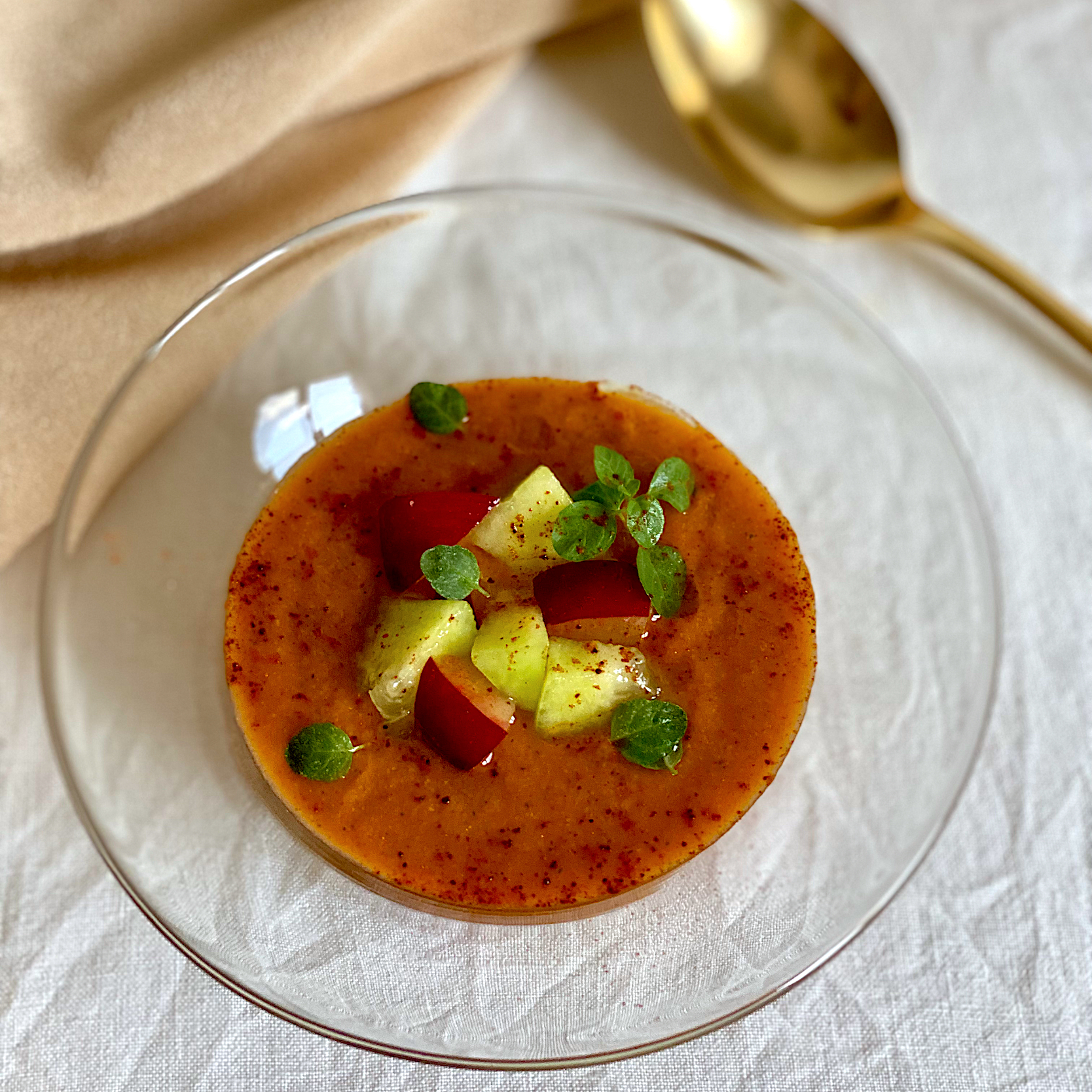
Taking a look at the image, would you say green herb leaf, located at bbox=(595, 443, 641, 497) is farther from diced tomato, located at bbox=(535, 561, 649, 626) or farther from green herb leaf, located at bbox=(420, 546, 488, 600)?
green herb leaf, located at bbox=(420, 546, 488, 600)

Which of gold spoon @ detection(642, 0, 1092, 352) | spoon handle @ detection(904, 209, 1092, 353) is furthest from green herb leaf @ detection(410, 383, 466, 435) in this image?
spoon handle @ detection(904, 209, 1092, 353)

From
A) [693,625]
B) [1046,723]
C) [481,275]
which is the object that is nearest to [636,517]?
[693,625]

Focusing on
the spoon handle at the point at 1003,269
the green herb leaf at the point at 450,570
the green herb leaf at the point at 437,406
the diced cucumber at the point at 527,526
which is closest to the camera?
the green herb leaf at the point at 450,570

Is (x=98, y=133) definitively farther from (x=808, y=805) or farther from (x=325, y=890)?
A: (x=808, y=805)

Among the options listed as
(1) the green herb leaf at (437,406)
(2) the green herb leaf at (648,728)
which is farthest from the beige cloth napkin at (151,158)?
(2) the green herb leaf at (648,728)

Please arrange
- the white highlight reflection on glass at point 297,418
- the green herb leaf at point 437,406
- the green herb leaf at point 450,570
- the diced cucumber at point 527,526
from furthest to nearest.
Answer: the white highlight reflection on glass at point 297,418 < the green herb leaf at point 437,406 < the diced cucumber at point 527,526 < the green herb leaf at point 450,570

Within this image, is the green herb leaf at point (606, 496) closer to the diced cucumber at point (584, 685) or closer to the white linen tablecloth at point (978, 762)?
the diced cucumber at point (584, 685)
